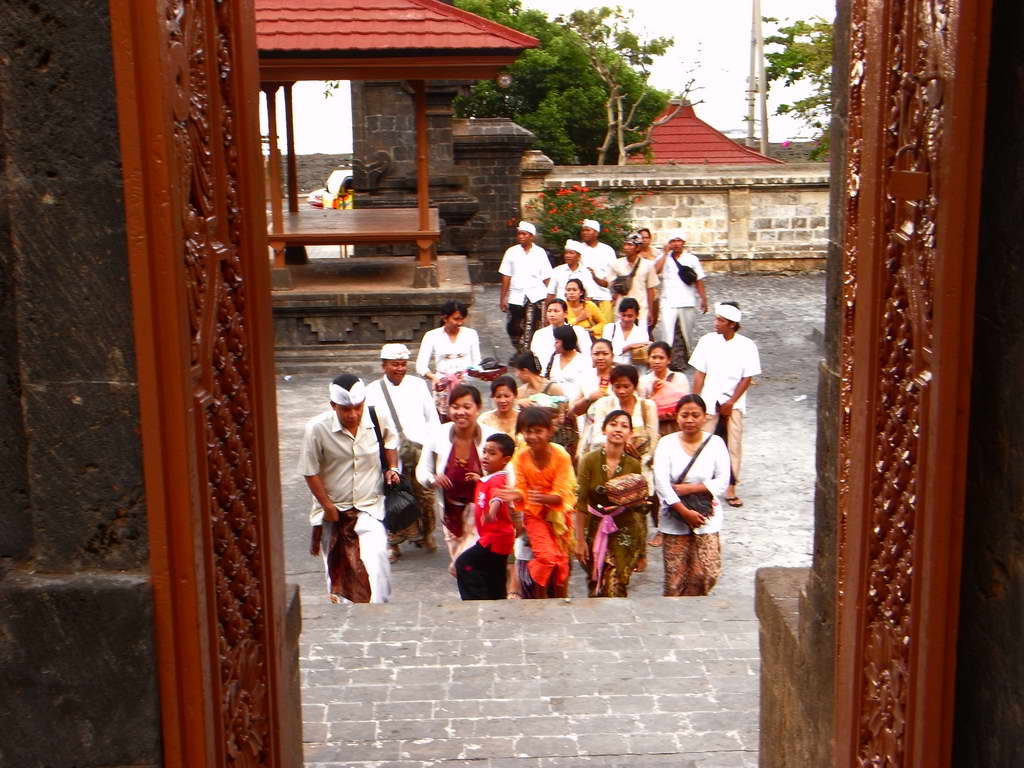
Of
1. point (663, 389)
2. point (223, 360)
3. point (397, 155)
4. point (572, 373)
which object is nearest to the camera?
point (223, 360)

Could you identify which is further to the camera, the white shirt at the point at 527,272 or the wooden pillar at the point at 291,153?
the wooden pillar at the point at 291,153

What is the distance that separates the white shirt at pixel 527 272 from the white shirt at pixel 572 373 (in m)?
4.54

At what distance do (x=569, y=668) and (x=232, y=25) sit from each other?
3841 millimetres

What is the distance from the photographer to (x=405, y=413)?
948cm

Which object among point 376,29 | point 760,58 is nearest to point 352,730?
point 376,29

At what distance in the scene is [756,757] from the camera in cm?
584

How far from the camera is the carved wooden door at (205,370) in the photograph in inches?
124

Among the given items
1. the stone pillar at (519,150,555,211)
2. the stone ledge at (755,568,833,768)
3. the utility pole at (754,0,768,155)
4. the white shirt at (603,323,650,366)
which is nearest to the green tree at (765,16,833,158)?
the utility pole at (754,0,768,155)

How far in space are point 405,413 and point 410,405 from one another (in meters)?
0.07

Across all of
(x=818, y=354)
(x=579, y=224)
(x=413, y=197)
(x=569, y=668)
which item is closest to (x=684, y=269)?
(x=818, y=354)

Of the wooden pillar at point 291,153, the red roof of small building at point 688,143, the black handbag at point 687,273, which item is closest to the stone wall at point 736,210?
the wooden pillar at point 291,153

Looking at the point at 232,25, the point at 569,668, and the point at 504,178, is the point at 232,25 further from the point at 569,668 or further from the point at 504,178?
the point at 504,178

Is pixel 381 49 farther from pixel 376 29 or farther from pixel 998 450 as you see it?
pixel 998 450

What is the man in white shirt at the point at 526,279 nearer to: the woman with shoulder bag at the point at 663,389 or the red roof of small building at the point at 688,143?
the woman with shoulder bag at the point at 663,389
